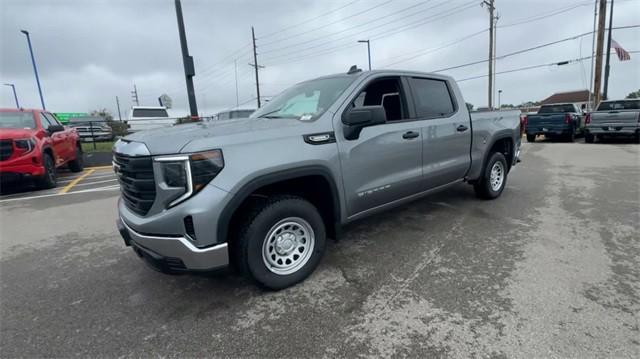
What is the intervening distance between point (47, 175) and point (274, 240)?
22.8 ft

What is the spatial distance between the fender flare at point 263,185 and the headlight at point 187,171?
231mm

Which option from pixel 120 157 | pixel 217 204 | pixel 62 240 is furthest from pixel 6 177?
pixel 217 204

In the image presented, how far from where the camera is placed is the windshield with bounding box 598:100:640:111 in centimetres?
1342

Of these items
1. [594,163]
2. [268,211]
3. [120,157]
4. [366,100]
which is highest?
[366,100]

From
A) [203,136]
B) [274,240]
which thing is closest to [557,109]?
[274,240]

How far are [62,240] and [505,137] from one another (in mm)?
6368

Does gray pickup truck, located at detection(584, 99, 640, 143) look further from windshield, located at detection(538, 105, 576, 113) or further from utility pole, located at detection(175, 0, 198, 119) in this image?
utility pole, located at detection(175, 0, 198, 119)

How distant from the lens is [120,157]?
2.64m

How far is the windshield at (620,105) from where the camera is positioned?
1342cm

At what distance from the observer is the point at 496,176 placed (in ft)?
17.9

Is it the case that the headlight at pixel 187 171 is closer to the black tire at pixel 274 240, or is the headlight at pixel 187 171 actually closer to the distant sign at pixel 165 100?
the black tire at pixel 274 240

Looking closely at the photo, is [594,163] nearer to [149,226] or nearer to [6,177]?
[149,226]

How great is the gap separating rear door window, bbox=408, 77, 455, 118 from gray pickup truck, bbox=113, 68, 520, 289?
2 centimetres

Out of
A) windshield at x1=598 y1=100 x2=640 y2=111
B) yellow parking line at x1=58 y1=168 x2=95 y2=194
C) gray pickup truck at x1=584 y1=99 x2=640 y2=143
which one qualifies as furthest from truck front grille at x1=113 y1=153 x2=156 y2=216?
windshield at x1=598 y1=100 x2=640 y2=111
